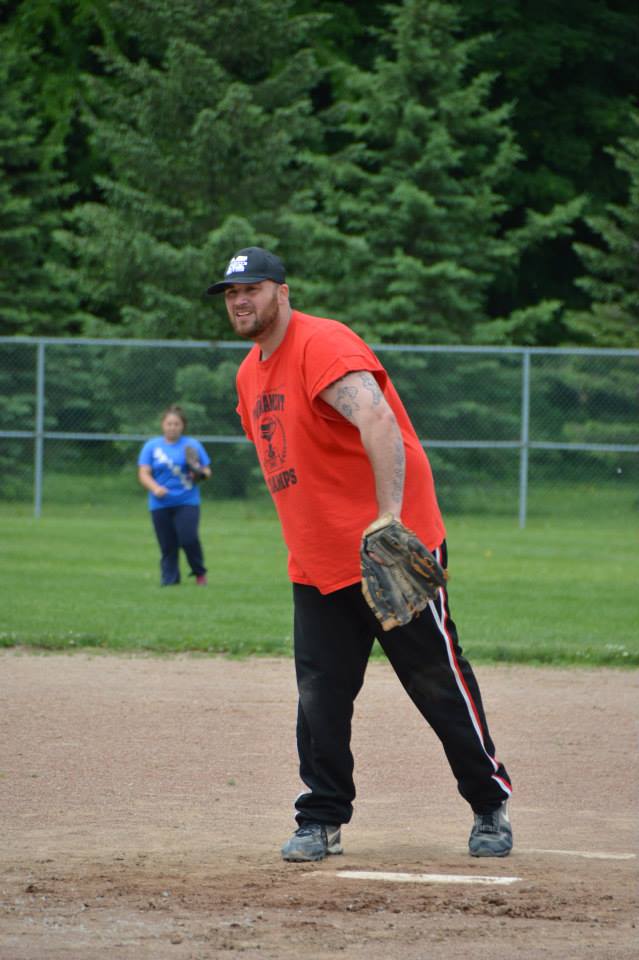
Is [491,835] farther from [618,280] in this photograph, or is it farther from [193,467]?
[618,280]

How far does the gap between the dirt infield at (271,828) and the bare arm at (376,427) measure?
1.21 m

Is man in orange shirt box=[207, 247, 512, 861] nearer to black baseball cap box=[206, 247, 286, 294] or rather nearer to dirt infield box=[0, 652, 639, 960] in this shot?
black baseball cap box=[206, 247, 286, 294]

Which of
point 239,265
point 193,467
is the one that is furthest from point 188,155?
point 239,265

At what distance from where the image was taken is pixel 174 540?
13.0m

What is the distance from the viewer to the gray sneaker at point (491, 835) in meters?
4.75

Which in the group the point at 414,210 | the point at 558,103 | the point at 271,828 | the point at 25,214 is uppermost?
the point at 558,103

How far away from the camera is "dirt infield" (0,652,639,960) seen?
150 inches

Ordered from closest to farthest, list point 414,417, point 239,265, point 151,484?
point 239,265 → point 151,484 → point 414,417

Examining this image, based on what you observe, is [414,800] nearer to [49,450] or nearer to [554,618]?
[554,618]

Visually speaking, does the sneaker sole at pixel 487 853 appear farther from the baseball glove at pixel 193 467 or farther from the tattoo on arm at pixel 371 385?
the baseball glove at pixel 193 467

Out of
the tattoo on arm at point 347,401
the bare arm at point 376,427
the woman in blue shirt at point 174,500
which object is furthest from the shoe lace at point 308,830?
the woman in blue shirt at point 174,500

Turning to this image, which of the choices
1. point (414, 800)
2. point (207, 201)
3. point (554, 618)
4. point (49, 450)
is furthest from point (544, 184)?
point (414, 800)

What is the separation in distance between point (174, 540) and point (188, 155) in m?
14.9

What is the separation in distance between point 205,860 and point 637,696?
432 cm
